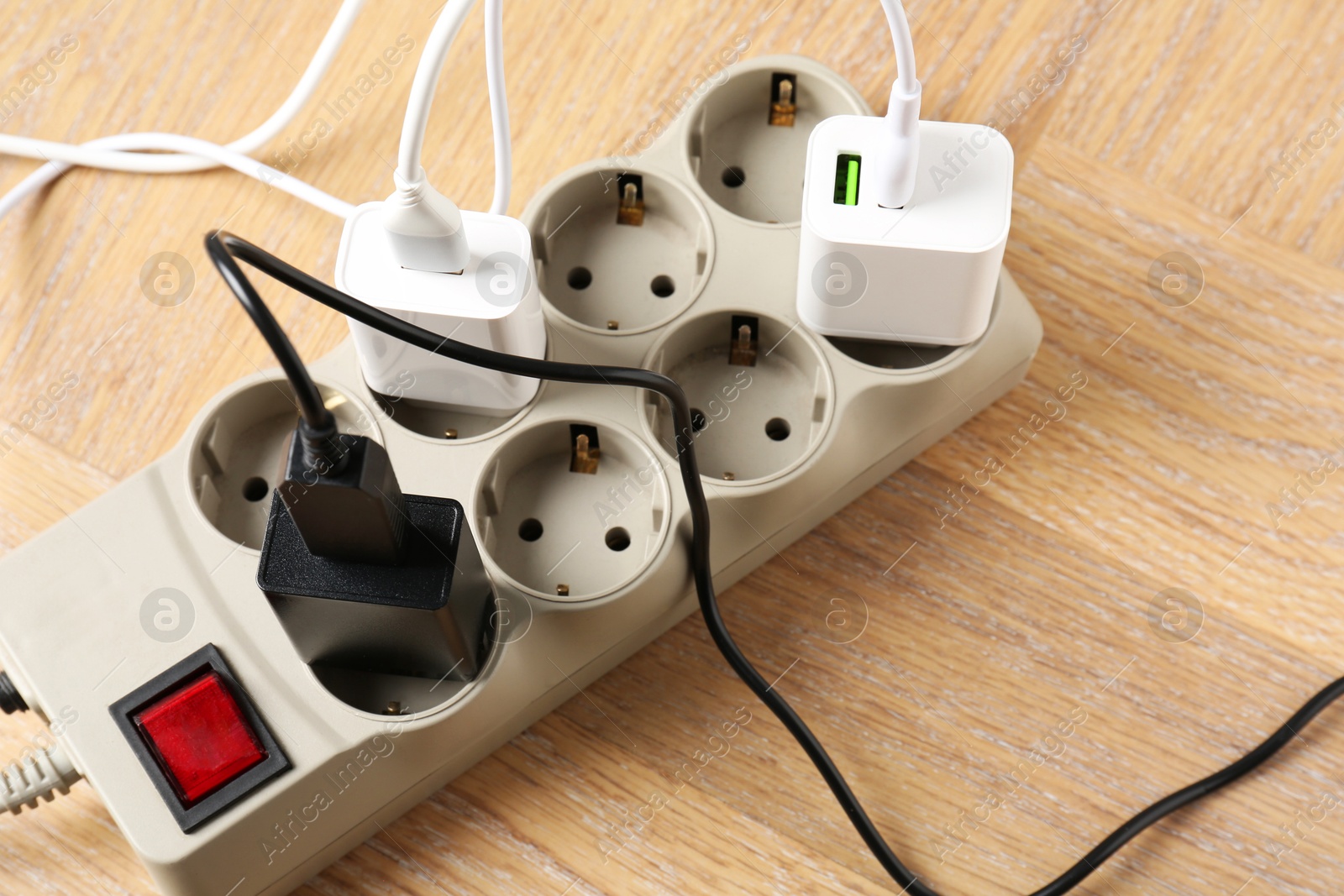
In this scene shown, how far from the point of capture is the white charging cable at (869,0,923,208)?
470 millimetres

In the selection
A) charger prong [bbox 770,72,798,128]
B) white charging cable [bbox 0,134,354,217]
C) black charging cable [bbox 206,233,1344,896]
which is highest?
white charging cable [bbox 0,134,354,217]

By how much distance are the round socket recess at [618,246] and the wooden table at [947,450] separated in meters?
0.05

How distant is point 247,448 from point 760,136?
0.29 metres

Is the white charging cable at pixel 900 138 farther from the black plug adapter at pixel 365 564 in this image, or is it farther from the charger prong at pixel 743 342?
the black plug adapter at pixel 365 564

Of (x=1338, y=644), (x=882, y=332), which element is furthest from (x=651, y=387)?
(x=1338, y=644)

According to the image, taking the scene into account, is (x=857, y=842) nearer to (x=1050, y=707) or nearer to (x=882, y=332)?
(x=1050, y=707)

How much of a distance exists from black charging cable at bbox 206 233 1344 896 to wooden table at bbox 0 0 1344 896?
1cm

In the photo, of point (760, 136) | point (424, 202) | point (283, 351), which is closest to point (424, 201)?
point (424, 202)

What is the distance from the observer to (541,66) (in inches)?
25.7

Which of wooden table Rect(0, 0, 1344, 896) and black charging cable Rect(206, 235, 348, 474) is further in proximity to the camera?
wooden table Rect(0, 0, 1344, 896)

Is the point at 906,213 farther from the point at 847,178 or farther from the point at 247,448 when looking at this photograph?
the point at 247,448

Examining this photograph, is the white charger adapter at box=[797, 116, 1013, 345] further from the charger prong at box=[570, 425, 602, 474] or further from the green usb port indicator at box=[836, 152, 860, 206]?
the charger prong at box=[570, 425, 602, 474]

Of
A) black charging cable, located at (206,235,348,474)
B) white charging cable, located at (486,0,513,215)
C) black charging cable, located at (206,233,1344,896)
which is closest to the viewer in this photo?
black charging cable, located at (206,235,348,474)

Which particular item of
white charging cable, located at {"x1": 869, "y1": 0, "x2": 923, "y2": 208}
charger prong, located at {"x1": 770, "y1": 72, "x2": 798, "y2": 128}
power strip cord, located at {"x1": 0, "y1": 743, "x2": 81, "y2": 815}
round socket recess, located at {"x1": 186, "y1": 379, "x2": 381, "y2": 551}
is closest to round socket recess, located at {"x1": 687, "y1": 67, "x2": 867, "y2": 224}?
charger prong, located at {"x1": 770, "y1": 72, "x2": 798, "y2": 128}
